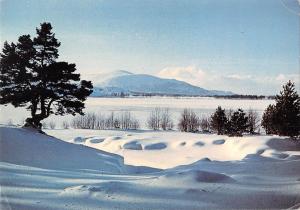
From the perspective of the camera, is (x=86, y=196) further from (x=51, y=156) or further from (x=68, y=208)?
(x=51, y=156)

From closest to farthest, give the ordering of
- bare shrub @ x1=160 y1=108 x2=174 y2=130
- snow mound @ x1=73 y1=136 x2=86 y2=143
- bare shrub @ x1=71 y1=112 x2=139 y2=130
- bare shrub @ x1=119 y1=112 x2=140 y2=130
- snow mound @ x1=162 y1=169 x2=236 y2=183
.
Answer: snow mound @ x1=162 y1=169 x2=236 y2=183 < snow mound @ x1=73 y1=136 x2=86 y2=143 < bare shrub @ x1=160 y1=108 x2=174 y2=130 < bare shrub @ x1=119 y1=112 x2=140 y2=130 < bare shrub @ x1=71 y1=112 x2=139 y2=130

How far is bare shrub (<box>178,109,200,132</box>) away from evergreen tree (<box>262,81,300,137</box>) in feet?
27.4

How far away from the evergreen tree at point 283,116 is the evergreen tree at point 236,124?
12.2ft

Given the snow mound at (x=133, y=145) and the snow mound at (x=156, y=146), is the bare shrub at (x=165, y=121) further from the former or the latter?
the snow mound at (x=133, y=145)

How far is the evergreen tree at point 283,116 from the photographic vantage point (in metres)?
9.49

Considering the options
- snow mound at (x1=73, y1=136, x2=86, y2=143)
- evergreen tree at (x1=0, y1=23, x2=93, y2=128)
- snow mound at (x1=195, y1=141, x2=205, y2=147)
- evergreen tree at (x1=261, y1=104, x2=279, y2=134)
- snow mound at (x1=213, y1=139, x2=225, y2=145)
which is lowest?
snow mound at (x1=73, y1=136, x2=86, y2=143)

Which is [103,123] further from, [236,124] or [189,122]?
[236,124]

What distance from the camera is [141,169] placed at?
520 inches

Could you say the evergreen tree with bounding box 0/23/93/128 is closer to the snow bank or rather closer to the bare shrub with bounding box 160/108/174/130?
the snow bank

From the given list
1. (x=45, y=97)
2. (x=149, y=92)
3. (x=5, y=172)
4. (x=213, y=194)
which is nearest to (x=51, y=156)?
(x=149, y=92)

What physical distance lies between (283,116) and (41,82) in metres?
7.65

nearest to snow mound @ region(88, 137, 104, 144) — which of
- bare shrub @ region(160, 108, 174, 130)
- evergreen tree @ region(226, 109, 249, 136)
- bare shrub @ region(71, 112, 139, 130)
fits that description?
bare shrub @ region(160, 108, 174, 130)

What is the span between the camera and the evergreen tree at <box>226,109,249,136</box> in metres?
15.4

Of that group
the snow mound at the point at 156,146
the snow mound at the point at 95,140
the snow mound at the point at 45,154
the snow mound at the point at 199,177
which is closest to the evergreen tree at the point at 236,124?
the snow mound at the point at 156,146
